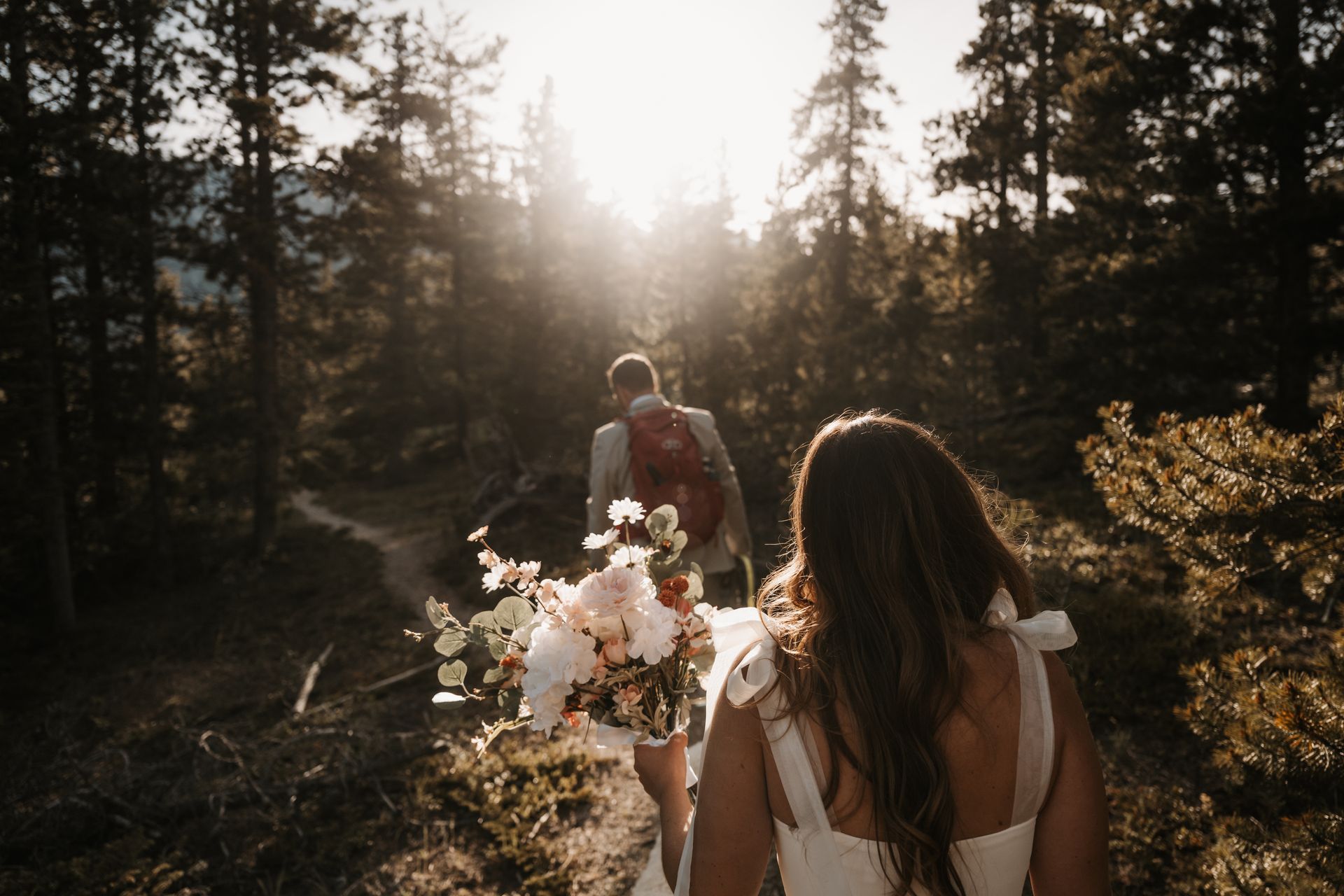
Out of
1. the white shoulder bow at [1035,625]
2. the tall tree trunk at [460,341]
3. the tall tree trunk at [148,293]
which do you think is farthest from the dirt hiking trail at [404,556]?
the white shoulder bow at [1035,625]

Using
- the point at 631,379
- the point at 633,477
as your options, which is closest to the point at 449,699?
the point at 633,477

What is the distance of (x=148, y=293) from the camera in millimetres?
14070

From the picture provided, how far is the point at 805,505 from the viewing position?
1.70 meters

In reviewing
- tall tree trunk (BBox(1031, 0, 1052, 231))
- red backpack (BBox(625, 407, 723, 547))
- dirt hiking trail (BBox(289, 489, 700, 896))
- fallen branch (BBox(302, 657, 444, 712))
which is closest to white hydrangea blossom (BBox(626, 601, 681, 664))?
red backpack (BBox(625, 407, 723, 547))

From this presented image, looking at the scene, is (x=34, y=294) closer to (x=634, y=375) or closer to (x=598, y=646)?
(x=634, y=375)

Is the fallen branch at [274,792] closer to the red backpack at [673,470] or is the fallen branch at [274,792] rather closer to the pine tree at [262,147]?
the red backpack at [673,470]

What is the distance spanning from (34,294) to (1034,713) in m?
15.0

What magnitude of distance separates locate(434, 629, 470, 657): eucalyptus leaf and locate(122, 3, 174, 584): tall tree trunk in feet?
49.1

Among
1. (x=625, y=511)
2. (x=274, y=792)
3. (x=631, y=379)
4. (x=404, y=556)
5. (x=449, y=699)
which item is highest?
(x=631, y=379)

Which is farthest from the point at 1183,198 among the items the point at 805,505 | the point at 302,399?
the point at 302,399

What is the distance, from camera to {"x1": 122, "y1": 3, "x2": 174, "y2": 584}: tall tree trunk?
43.7ft

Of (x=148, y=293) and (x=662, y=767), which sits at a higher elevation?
(x=148, y=293)

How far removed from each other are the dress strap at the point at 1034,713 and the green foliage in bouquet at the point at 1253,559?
1.33 m

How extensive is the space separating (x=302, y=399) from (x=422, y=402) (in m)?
6.93
